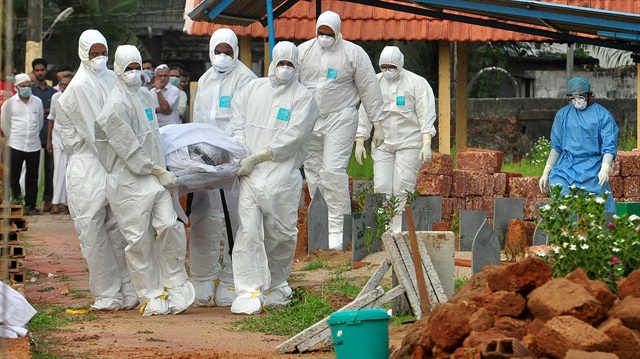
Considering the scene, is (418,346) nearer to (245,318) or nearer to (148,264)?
(245,318)

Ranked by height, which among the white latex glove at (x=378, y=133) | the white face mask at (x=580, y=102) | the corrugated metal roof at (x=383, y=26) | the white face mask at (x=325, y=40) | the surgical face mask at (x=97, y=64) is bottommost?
the white latex glove at (x=378, y=133)

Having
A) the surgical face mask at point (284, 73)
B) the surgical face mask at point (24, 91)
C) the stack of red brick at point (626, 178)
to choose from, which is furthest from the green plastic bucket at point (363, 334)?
the surgical face mask at point (24, 91)

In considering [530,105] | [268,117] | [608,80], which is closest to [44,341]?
[268,117]

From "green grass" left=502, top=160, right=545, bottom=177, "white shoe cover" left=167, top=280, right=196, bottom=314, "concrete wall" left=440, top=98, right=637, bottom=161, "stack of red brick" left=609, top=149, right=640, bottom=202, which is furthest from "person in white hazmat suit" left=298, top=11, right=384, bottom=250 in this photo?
"concrete wall" left=440, top=98, right=637, bottom=161

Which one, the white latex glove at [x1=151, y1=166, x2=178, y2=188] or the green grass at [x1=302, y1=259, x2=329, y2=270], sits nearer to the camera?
the white latex glove at [x1=151, y1=166, x2=178, y2=188]

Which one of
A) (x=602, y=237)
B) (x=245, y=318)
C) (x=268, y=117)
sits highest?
(x=268, y=117)

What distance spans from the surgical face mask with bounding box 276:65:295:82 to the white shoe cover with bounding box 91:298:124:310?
216cm

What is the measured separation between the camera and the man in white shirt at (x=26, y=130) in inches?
718

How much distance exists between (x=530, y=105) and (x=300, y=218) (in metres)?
10.5

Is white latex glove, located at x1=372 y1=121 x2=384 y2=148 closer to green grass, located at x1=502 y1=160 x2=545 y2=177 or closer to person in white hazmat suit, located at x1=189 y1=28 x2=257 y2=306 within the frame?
person in white hazmat suit, located at x1=189 y1=28 x2=257 y2=306

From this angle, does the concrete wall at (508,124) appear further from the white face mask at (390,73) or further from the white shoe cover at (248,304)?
the white shoe cover at (248,304)

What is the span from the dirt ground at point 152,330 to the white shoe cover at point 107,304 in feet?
0.28

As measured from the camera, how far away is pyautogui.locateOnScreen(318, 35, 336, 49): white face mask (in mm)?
13406

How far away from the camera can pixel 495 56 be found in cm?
2998
